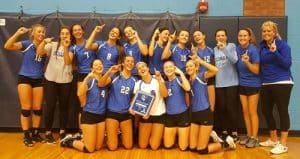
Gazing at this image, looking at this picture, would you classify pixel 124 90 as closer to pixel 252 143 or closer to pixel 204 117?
pixel 204 117

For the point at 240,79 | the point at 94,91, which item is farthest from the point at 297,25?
the point at 94,91

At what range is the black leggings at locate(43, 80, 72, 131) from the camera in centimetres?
462

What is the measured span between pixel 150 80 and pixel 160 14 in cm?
121

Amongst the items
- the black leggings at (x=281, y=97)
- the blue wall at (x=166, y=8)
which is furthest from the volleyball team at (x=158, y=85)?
the blue wall at (x=166, y=8)

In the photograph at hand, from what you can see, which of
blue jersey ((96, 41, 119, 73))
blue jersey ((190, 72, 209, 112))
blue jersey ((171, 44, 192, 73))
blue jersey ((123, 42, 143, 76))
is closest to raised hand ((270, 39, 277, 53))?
blue jersey ((190, 72, 209, 112))

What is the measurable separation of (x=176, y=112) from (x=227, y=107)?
2.62 ft

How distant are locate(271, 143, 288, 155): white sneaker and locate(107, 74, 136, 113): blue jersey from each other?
5.98ft

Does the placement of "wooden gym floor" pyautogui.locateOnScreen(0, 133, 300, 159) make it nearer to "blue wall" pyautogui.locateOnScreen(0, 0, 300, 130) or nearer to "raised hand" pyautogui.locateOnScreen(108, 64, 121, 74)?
"raised hand" pyautogui.locateOnScreen(108, 64, 121, 74)

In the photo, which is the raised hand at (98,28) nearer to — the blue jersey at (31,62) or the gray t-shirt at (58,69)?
the gray t-shirt at (58,69)

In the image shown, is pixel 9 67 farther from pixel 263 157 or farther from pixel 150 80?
pixel 263 157

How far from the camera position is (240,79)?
14.9 ft

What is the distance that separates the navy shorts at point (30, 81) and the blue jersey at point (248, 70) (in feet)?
8.41

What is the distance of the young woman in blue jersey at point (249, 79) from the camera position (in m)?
4.41

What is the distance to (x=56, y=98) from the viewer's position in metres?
4.68
